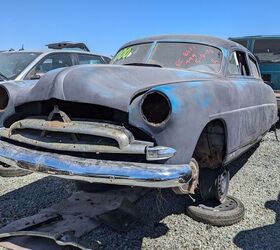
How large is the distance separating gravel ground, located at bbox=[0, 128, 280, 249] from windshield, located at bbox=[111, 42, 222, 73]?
55.6 inches

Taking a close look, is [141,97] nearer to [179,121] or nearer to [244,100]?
[179,121]

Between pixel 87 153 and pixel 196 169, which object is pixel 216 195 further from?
pixel 87 153

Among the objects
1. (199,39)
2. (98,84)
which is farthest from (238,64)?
(98,84)

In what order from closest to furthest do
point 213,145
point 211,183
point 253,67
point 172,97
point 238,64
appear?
point 172,97 → point 213,145 → point 211,183 → point 238,64 → point 253,67

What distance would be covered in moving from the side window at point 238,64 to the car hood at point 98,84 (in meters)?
1.15

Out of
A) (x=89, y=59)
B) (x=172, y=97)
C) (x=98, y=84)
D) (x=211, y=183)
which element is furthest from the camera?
(x=89, y=59)

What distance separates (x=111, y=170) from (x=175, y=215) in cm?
146

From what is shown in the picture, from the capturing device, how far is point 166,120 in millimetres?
2891

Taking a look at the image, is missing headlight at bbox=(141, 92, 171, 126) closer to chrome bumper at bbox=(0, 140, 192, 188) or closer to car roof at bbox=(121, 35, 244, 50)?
chrome bumper at bbox=(0, 140, 192, 188)

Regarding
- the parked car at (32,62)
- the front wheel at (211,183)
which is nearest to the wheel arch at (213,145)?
the front wheel at (211,183)

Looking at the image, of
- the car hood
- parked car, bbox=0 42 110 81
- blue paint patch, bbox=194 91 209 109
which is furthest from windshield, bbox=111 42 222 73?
parked car, bbox=0 42 110 81

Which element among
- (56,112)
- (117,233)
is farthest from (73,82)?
(117,233)

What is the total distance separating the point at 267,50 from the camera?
9.96m

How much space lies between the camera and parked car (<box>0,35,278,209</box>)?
285cm
